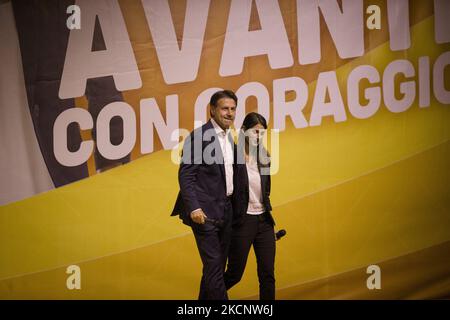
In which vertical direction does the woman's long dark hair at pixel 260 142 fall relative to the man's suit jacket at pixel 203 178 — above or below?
above

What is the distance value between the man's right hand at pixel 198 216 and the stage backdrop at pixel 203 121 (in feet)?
2.38

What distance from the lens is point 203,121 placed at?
374 centimetres

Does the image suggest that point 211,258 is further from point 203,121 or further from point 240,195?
point 203,121

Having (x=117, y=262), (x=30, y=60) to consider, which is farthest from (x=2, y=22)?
(x=117, y=262)

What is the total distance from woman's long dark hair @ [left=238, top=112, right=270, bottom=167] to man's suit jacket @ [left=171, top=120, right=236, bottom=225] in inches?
12.5

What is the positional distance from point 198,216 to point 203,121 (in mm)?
920

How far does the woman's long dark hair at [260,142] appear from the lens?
3572 millimetres

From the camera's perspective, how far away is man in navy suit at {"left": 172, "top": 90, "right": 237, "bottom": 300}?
3.18 metres

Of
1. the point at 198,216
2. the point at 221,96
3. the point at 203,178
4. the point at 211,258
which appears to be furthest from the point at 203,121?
the point at 211,258

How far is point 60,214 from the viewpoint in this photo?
12.6ft

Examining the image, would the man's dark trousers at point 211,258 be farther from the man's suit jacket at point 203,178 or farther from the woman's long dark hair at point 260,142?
the woman's long dark hair at point 260,142

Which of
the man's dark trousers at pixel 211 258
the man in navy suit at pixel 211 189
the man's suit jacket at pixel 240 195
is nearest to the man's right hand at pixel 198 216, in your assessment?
the man in navy suit at pixel 211 189

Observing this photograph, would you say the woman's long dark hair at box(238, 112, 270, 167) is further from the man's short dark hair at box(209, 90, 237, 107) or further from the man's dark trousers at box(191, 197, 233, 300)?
the man's dark trousers at box(191, 197, 233, 300)
